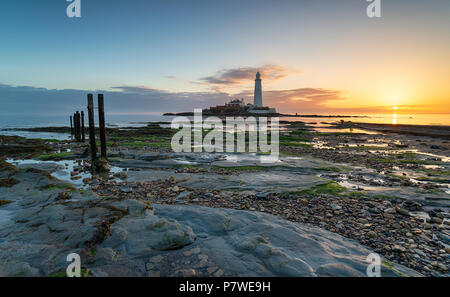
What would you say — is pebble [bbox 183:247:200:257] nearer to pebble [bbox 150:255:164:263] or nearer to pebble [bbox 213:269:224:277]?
pebble [bbox 150:255:164:263]

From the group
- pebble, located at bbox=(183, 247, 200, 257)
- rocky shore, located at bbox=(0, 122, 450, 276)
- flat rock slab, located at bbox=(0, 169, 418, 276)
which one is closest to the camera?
flat rock slab, located at bbox=(0, 169, 418, 276)

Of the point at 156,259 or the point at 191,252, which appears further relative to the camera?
the point at 191,252

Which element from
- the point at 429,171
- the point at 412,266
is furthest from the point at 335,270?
the point at 429,171

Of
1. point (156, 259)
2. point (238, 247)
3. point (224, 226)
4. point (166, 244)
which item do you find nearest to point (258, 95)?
point (224, 226)

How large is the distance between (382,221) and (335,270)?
3.33 meters

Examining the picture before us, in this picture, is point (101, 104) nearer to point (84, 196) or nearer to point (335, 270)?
point (84, 196)

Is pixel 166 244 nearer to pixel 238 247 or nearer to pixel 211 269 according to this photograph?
pixel 211 269

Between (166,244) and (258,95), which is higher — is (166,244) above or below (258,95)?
below

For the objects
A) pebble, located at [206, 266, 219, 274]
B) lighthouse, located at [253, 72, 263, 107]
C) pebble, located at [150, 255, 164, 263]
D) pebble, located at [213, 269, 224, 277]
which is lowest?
pebble, located at [213, 269, 224, 277]

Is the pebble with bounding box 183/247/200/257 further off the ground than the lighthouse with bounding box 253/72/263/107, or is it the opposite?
the lighthouse with bounding box 253/72/263/107

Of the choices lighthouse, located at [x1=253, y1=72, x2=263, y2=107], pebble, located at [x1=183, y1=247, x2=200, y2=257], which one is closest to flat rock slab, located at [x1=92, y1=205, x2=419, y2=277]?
pebble, located at [x1=183, y1=247, x2=200, y2=257]

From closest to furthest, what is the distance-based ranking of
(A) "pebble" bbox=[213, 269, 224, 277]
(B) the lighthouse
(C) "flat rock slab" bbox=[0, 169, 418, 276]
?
(A) "pebble" bbox=[213, 269, 224, 277], (C) "flat rock slab" bbox=[0, 169, 418, 276], (B) the lighthouse

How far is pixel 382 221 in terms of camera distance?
5.74 meters

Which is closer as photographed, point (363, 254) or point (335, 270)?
point (335, 270)
